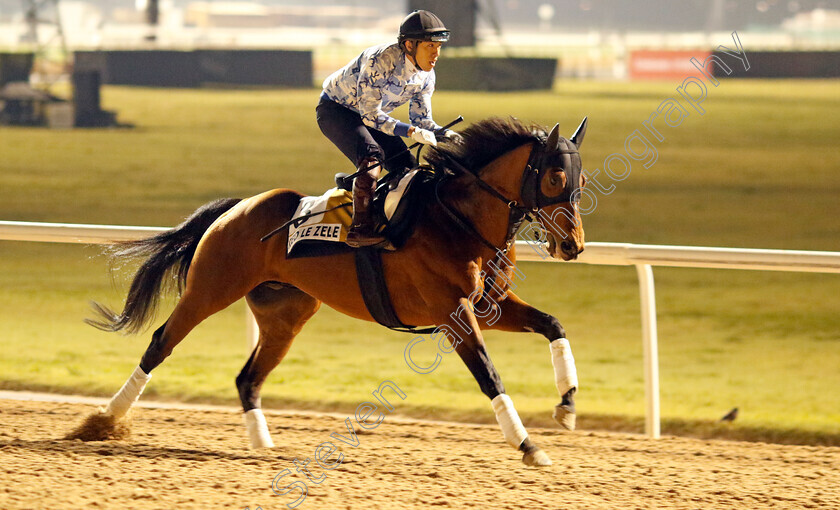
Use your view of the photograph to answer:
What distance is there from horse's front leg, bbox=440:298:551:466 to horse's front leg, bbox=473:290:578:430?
146 millimetres

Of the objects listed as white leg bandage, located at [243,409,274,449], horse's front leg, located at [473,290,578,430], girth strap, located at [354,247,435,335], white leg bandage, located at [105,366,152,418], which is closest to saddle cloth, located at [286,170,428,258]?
girth strap, located at [354,247,435,335]

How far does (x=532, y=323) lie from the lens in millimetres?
4070

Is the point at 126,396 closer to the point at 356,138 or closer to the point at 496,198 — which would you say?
the point at 356,138

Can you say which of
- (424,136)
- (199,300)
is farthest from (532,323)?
(199,300)

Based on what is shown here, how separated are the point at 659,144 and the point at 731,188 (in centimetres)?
697

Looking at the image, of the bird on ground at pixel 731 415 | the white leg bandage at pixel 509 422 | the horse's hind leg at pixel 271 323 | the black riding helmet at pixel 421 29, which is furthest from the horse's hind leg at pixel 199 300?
the bird on ground at pixel 731 415

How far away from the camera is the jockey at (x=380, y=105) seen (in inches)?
160

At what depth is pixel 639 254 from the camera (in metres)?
4.85

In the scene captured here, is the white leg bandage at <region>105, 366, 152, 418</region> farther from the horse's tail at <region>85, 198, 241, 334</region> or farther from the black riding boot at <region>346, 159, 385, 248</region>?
the black riding boot at <region>346, 159, 385, 248</region>

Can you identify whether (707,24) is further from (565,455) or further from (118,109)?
(565,455)

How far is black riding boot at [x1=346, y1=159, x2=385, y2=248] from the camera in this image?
4.10 metres

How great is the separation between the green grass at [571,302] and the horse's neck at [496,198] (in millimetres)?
1681

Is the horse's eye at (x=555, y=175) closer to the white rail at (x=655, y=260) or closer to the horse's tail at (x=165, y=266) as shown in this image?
the white rail at (x=655, y=260)

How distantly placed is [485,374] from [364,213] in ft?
2.61
